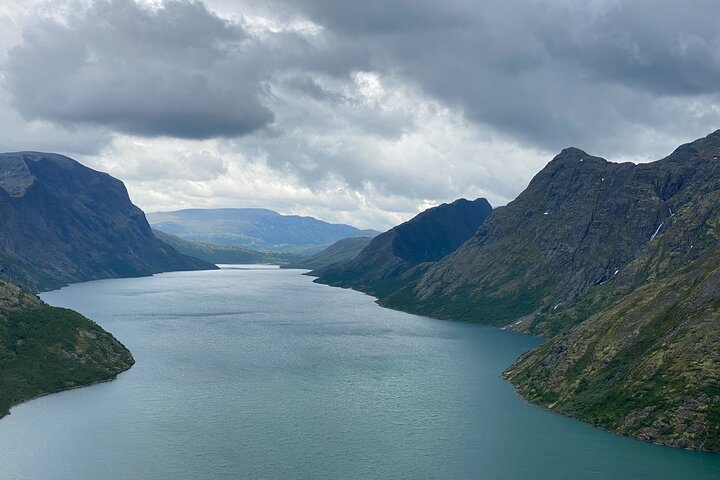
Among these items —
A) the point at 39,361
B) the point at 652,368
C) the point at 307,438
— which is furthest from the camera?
the point at 39,361

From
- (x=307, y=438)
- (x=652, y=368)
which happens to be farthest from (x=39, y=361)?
(x=652, y=368)

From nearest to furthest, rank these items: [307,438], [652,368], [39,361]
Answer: [307,438] < [652,368] < [39,361]

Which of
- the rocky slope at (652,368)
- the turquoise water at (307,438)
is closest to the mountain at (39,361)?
the turquoise water at (307,438)

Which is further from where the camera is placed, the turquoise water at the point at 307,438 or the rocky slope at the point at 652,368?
the rocky slope at the point at 652,368

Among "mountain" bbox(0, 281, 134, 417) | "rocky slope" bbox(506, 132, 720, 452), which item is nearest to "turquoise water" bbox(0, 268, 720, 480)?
"mountain" bbox(0, 281, 134, 417)

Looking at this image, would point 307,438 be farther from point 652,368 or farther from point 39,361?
point 39,361

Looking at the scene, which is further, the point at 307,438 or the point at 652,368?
the point at 652,368

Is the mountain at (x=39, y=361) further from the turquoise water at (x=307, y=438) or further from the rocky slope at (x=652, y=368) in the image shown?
the rocky slope at (x=652, y=368)

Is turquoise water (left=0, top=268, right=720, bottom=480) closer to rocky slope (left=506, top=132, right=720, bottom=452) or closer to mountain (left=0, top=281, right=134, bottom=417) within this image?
mountain (left=0, top=281, right=134, bottom=417)

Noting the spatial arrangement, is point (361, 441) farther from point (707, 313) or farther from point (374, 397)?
point (707, 313)

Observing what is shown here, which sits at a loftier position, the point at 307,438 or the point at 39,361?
→ the point at 39,361

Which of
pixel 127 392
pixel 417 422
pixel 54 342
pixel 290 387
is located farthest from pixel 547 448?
pixel 54 342

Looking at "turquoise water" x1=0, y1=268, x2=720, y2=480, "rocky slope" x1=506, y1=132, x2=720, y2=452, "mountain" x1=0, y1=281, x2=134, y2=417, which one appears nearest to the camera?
"turquoise water" x1=0, y1=268, x2=720, y2=480
